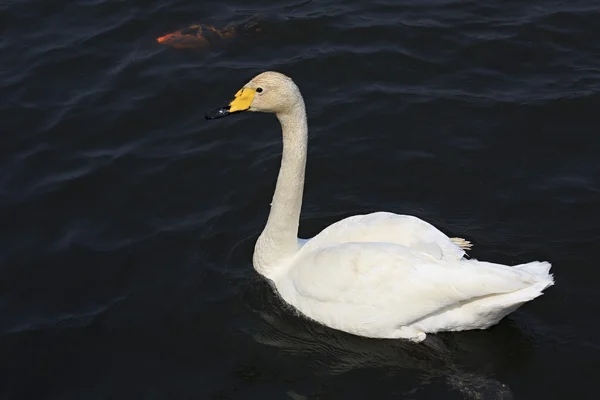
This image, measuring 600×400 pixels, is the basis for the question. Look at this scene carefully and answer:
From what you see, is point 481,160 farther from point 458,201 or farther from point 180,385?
point 180,385

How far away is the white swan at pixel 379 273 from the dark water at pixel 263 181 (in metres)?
0.32

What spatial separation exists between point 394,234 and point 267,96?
185cm

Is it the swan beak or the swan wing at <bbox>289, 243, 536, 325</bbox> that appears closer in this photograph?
the swan wing at <bbox>289, 243, 536, 325</bbox>

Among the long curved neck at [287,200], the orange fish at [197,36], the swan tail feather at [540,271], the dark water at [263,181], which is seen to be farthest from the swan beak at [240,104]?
the orange fish at [197,36]

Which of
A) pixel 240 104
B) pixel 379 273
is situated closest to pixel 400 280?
pixel 379 273

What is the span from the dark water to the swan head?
208 centimetres

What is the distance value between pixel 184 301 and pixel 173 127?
3.52 meters

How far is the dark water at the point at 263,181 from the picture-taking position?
8852 mm

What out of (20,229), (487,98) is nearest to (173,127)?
(20,229)

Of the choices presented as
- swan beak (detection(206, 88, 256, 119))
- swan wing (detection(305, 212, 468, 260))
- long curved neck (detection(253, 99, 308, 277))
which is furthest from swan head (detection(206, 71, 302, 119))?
swan wing (detection(305, 212, 468, 260))

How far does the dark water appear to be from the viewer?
29.0 feet

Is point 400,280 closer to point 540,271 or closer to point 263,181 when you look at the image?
point 540,271

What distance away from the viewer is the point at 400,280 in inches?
340

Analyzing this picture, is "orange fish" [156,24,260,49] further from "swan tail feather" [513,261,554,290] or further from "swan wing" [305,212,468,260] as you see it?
"swan tail feather" [513,261,554,290]
